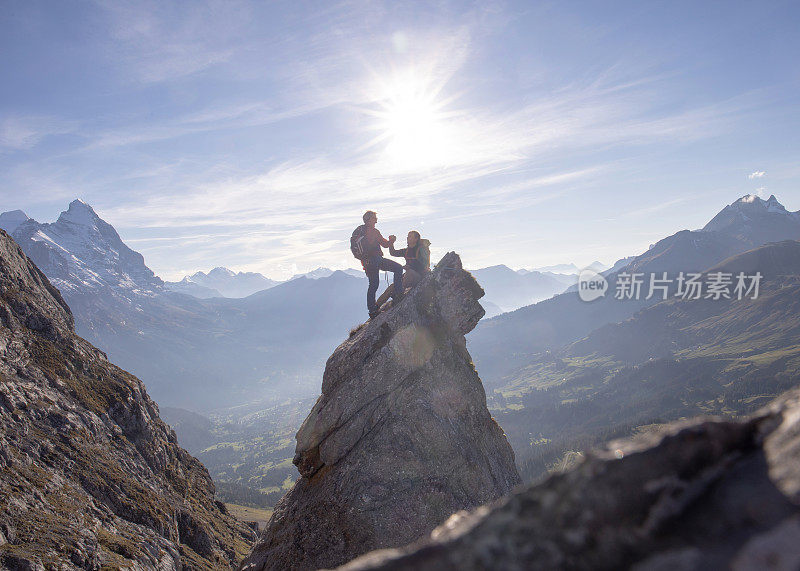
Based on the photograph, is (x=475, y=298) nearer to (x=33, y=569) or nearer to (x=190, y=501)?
(x=33, y=569)


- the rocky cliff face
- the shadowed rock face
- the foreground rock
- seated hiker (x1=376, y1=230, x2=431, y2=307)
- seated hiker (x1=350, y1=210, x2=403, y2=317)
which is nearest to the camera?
the foreground rock

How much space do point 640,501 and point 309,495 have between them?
2181 centimetres

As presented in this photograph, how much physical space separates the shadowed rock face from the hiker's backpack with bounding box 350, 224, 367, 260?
4132 mm

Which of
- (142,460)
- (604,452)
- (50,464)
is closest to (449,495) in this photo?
(604,452)

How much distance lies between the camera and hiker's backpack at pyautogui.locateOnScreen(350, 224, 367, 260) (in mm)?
24906

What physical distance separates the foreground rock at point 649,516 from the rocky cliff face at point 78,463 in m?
48.2

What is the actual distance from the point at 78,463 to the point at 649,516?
79.1 metres

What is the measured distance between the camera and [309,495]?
73.6 ft

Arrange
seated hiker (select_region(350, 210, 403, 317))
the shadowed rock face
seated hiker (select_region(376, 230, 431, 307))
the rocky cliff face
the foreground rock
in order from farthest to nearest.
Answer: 1. the rocky cliff face
2. seated hiker (select_region(376, 230, 431, 307))
3. seated hiker (select_region(350, 210, 403, 317))
4. the shadowed rock face
5. the foreground rock

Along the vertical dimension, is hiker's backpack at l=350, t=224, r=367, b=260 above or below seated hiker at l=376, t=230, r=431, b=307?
above

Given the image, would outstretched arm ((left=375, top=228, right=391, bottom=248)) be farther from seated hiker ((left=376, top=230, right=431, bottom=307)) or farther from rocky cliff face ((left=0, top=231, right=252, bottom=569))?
rocky cliff face ((left=0, top=231, right=252, bottom=569))

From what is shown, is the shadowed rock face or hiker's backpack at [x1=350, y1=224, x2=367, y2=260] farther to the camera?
hiker's backpack at [x1=350, y1=224, x2=367, y2=260]

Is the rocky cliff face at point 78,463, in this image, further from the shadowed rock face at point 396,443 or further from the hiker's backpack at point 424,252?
the hiker's backpack at point 424,252

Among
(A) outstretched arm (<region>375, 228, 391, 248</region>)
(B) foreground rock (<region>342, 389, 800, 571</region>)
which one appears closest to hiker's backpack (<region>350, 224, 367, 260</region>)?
(A) outstretched arm (<region>375, 228, 391, 248</region>)
